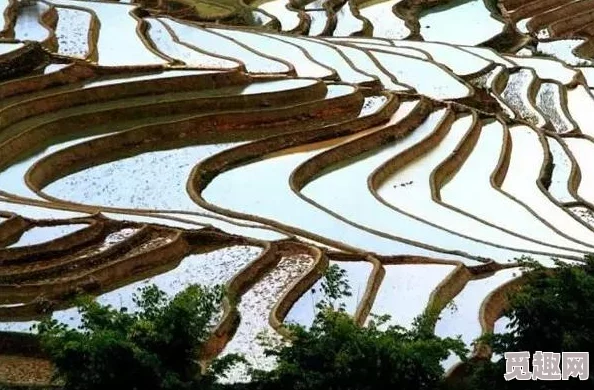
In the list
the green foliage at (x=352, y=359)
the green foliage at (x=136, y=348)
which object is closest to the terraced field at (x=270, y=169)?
the green foliage at (x=352, y=359)

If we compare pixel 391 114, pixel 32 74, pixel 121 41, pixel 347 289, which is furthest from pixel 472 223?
pixel 121 41

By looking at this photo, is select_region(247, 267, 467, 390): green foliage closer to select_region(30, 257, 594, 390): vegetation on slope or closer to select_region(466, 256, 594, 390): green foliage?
select_region(30, 257, 594, 390): vegetation on slope

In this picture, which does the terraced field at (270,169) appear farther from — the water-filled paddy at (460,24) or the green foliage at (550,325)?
the water-filled paddy at (460,24)

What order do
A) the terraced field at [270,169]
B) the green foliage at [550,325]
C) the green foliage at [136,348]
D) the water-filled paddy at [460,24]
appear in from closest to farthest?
the green foliage at [550,325] → the green foliage at [136,348] → the terraced field at [270,169] → the water-filled paddy at [460,24]

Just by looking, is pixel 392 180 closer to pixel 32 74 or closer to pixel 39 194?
pixel 39 194

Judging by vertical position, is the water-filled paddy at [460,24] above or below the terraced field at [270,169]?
above

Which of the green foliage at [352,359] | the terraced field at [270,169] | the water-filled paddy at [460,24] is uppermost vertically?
the water-filled paddy at [460,24]
